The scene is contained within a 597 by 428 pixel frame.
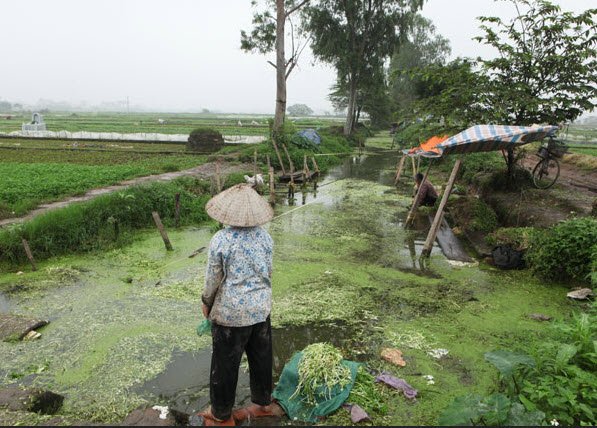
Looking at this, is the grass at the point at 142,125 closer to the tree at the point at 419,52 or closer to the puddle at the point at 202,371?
the tree at the point at 419,52

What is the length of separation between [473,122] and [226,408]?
29.1 ft

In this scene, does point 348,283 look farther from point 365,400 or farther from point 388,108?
point 388,108

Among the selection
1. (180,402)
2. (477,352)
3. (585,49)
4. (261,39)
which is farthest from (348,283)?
(261,39)

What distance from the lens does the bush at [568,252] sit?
562 cm

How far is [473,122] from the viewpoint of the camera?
9656 mm

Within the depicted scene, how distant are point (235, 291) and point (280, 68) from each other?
1840 centimetres

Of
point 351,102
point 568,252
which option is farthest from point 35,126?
point 568,252

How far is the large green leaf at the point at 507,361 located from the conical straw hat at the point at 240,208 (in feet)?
6.66

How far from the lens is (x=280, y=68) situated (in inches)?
776

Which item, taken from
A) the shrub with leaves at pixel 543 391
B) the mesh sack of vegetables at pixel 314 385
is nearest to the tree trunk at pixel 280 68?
the mesh sack of vegetables at pixel 314 385

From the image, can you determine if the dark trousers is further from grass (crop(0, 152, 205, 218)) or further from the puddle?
grass (crop(0, 152, 205, 218))

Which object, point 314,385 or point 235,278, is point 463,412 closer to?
point 314,385

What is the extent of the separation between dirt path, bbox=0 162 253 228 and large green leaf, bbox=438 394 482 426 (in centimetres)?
829

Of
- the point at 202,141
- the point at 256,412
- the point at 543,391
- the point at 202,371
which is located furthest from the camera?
the point at 202,141
